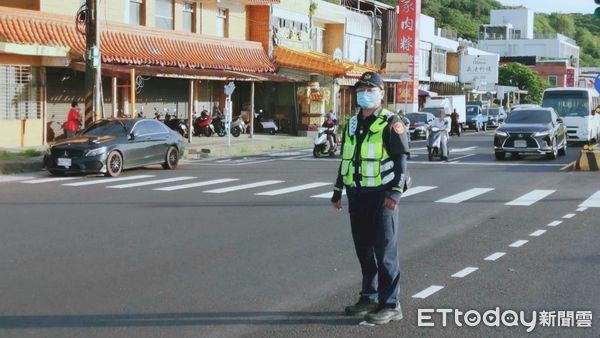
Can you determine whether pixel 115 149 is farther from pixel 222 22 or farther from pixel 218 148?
pixel 222 22

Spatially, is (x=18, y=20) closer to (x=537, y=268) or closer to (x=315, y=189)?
(x=315, y=189)

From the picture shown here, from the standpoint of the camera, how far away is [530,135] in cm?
2578

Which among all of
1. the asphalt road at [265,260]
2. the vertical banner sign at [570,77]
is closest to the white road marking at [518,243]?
the asphalt road at [265,260]

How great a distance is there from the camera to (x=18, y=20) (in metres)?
25.9

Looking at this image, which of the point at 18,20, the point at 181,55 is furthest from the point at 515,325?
the point at 181,55

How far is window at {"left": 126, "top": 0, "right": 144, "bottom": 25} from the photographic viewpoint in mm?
32312

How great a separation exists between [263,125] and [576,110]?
1433cm

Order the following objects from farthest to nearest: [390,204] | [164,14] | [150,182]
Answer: [164,14]
[150,182]
[390,204]

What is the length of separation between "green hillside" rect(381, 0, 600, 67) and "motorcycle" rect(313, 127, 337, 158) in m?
91.7

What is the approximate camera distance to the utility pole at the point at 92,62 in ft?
78.1

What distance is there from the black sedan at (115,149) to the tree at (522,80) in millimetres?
79858

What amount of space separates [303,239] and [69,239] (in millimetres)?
3061

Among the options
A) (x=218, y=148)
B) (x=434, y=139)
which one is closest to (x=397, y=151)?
(x=434, y=139)

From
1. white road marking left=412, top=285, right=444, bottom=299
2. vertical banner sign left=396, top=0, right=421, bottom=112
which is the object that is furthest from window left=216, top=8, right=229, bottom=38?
white road marking left=412, top=285, right=444, bottom=299
